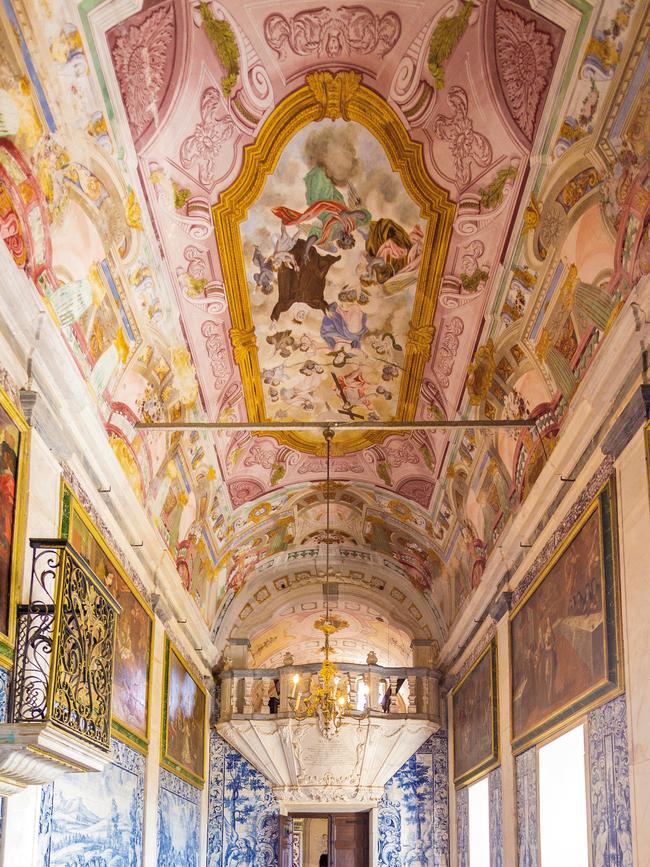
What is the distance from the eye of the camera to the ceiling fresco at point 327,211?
26.2ft

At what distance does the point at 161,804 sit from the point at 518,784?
17.9ft

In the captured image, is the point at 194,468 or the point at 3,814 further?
the point at 194,468

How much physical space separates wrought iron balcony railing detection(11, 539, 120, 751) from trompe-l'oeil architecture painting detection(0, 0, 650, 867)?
4 cm

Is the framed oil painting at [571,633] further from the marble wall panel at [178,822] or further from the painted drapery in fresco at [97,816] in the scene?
the marble wall panel at [178,822]

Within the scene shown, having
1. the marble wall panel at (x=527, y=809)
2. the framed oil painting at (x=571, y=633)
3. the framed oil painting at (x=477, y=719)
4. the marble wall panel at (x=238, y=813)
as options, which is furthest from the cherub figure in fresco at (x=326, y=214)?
the marble wall panel at (x=238, y=813)

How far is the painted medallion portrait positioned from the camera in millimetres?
7348

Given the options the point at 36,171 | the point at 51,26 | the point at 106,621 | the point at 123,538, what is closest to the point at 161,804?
the point at 123,538

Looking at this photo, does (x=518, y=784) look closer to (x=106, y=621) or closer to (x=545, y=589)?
(x=545, y=589)

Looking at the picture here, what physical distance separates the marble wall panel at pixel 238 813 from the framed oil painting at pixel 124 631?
8.07m

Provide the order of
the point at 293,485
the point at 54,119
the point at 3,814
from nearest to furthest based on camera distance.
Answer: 1. the point at 3,814
2. the point at 54,119
3. the point at 293,485

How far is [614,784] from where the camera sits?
8.26m

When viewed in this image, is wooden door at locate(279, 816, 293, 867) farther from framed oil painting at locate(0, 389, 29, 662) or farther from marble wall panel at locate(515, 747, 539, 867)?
framed oil painting at locate(0, 389, 29, 662)

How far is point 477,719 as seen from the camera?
1695cm

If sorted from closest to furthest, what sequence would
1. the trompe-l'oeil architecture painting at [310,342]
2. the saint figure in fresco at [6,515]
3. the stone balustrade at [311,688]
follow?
the saint figure in fresco at [6,515] → the trompe-l'oeil architecture painting at [310,342] → the stone balustrade at [311,688]
